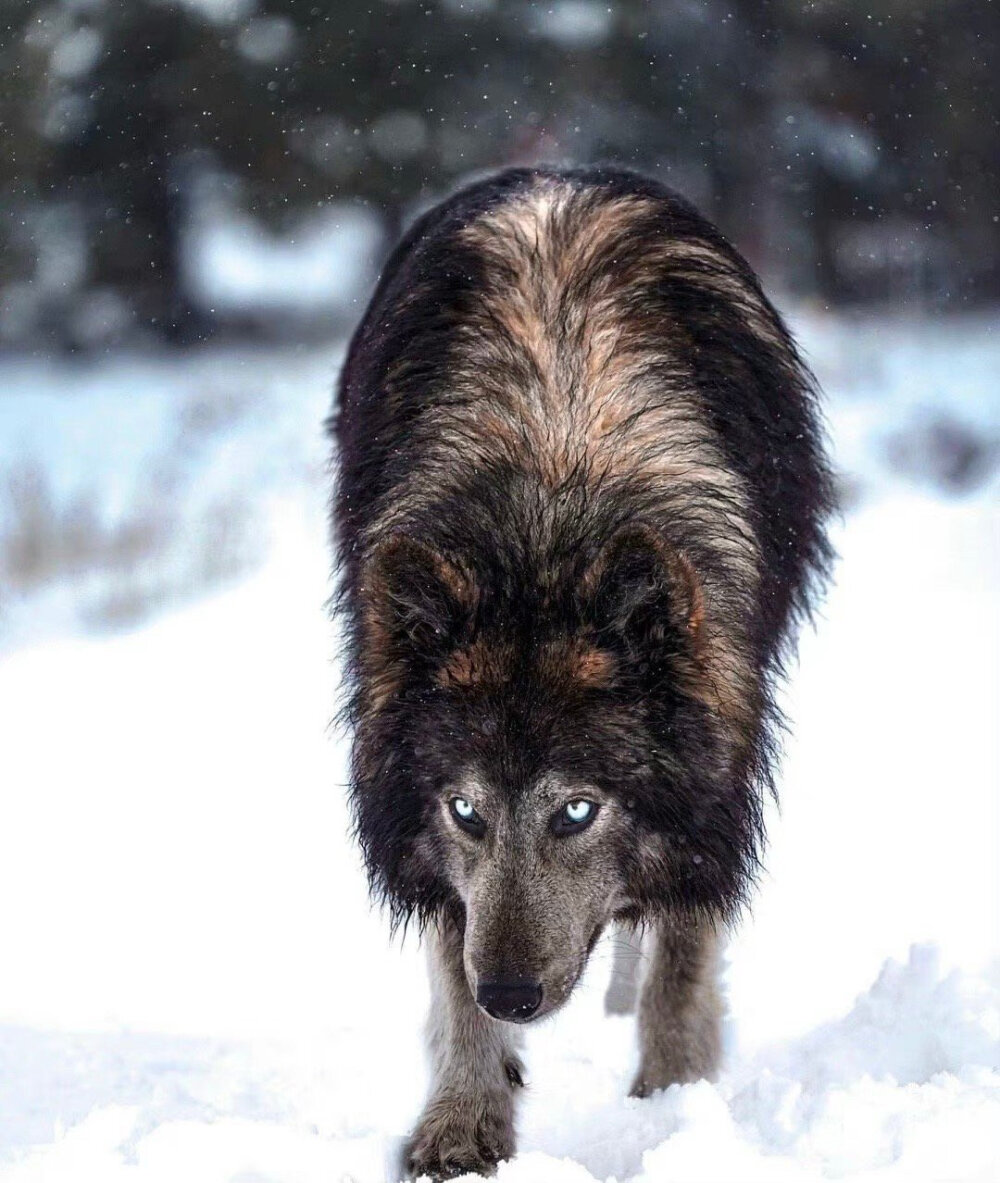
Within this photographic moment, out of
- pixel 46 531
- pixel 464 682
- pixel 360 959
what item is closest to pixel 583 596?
pixel 464 682

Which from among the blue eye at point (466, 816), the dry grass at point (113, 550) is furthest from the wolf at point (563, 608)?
the dry grass at point (113, 550)

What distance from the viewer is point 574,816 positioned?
10.9ft

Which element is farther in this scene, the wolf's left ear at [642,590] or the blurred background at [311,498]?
the blurred background at [311,498]

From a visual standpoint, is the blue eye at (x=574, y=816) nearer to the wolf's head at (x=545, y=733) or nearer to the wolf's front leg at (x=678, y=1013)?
the wolf's head at (x=545, y=733)

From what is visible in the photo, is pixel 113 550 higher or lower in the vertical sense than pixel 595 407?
lower

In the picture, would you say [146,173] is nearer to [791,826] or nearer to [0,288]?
[0,288]

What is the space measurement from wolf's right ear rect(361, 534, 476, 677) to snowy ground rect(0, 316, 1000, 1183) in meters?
1.07

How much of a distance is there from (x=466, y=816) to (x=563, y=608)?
0.50 m

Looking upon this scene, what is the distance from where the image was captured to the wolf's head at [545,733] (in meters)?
3.20

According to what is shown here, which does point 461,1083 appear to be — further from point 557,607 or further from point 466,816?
point 557,607

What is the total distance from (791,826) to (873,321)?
13047 millimetres

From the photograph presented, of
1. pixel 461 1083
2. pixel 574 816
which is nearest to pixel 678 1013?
pixel 461 1083

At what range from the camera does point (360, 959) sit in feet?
17.1

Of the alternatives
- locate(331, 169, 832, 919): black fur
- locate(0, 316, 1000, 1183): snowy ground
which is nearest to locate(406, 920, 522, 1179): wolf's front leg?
locate(0, 316, 1000, 1183): snowy ground
